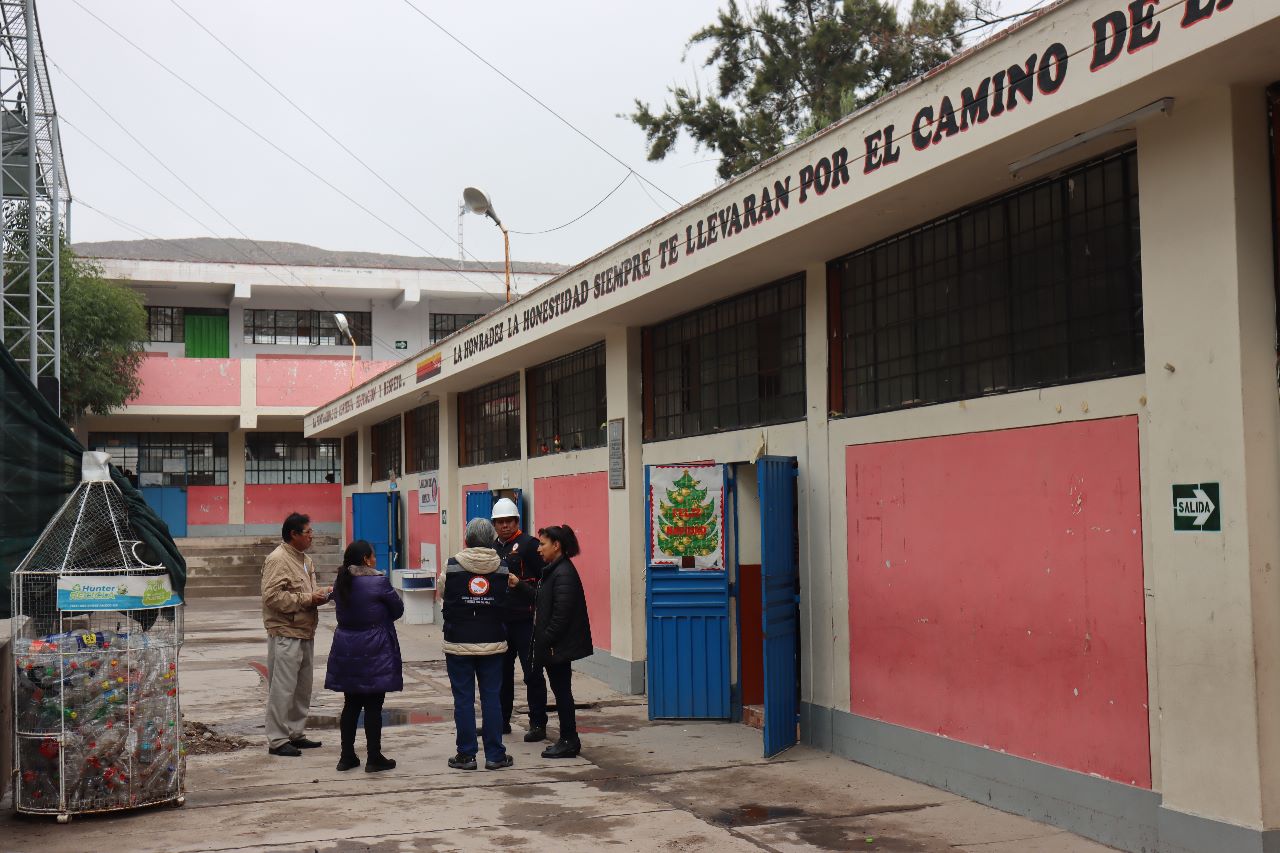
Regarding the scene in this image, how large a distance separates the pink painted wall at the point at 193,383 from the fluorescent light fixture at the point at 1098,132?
26937mm

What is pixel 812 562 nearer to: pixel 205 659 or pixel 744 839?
pixel 744 839

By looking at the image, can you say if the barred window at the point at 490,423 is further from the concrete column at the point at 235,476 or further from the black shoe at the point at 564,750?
the concrete column at the point at 235,476

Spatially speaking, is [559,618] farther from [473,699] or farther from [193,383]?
[193,383]

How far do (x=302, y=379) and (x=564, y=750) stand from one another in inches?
950

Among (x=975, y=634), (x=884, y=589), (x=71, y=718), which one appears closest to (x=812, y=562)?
(x=884, y=589)

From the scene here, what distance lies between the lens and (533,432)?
1582cm

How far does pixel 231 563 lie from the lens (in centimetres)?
2900

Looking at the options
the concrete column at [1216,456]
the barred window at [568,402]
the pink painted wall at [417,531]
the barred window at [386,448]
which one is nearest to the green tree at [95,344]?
the barred window at [386,448]

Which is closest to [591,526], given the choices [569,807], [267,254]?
[569,807]

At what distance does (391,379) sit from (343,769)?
1317 cm

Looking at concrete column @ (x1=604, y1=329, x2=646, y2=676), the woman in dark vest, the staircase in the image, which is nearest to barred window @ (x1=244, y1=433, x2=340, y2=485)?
the staircase

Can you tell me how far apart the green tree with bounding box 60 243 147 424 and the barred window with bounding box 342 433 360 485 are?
538 centimetres

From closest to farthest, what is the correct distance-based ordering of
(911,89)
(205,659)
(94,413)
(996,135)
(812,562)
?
(996,135) → (911,89) → (812,562) → (205,659) → (94,413)

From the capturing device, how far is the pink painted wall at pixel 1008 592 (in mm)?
6336
